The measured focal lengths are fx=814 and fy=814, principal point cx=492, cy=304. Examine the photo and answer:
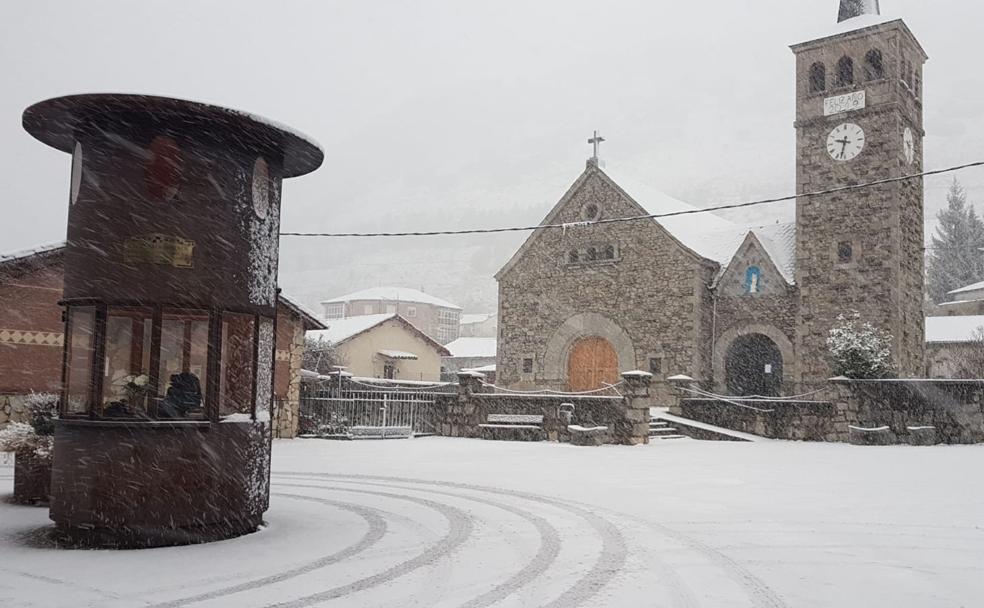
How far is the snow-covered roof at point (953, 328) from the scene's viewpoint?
35.5 meters

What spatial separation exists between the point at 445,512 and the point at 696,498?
3159 millimetres

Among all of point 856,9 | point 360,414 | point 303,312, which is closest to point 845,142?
point 856,9

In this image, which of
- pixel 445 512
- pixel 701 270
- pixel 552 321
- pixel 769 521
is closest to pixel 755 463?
pixel 769 521

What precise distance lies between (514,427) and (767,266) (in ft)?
35.2

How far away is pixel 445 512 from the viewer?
28.1 feet

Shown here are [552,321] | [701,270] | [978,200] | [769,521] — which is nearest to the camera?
[769,521]

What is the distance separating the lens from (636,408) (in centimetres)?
1817

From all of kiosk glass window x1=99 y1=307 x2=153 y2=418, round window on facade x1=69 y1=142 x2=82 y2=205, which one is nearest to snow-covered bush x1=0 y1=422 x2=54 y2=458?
kiosk glass window x1=99 y1=307 x2=153 y2=418

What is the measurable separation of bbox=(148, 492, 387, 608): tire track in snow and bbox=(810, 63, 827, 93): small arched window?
21940mm

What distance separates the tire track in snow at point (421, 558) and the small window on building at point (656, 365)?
58.4ft

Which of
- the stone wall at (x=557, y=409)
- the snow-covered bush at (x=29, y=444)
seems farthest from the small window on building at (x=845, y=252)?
the snow-covered bush at (x=29, y=444)

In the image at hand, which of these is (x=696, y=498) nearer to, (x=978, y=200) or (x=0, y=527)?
(x=0, y=527)

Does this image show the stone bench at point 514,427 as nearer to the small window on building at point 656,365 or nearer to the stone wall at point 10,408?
the small window on building at point 656,365

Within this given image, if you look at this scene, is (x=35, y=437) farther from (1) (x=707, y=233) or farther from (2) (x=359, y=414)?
(1) (x=707, y=233)
